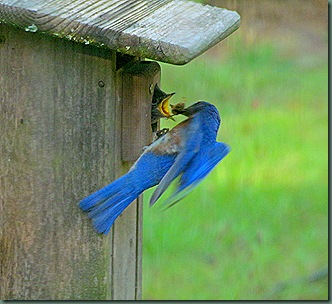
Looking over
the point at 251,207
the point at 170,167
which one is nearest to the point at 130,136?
the point at 170,167

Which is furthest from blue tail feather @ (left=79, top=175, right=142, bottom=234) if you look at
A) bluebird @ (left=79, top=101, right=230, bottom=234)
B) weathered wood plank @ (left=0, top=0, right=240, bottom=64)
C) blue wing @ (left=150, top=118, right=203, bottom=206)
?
weathered wood plank @ (left=0, top=0, right=240, bottom=64)

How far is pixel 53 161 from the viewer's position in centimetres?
345

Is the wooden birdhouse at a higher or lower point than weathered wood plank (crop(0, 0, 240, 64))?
lower

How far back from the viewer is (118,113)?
3488mm

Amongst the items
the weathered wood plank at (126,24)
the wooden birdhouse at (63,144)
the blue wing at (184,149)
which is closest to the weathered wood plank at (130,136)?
the wooden birdhouse at (63,144)

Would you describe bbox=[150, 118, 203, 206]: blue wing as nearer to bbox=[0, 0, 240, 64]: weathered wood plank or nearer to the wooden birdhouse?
the wooden birdhouse

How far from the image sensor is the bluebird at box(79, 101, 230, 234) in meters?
3.40

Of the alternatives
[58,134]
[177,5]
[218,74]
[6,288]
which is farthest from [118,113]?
[218,74]

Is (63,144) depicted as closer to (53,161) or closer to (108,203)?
(53,161)

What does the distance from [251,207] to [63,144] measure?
10.5ft

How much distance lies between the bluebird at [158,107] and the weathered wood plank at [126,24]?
53 cm

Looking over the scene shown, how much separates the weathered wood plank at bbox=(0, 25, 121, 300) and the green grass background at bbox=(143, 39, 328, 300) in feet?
6.81

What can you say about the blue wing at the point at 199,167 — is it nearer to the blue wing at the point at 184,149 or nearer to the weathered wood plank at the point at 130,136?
the blue wing at the point at 184,149

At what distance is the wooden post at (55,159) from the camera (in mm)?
3406
